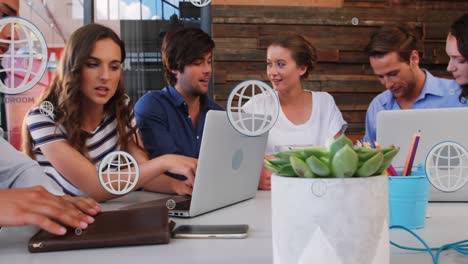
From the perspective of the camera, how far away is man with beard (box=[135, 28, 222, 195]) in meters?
2.15

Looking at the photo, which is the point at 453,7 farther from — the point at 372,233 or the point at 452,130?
the point at 372,233

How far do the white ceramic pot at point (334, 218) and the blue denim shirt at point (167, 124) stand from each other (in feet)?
4.87

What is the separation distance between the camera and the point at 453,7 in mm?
4133

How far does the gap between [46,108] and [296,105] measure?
1.10 m

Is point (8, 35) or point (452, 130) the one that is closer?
point (8, 35)

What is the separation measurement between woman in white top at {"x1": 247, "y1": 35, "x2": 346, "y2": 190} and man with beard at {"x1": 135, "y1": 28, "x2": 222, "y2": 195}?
0.35m

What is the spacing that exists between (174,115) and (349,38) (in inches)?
84.4

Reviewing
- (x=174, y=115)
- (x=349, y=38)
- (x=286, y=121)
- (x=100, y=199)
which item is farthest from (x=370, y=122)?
(x=100, y=199)

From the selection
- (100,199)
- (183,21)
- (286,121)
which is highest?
(183,21)

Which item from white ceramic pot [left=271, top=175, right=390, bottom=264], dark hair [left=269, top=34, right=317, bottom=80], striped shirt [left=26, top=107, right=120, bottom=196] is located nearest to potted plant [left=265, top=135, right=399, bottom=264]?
white ceramic pot [left=271, top=175, right=390, bottom=264]

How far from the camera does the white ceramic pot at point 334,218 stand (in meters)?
0.59

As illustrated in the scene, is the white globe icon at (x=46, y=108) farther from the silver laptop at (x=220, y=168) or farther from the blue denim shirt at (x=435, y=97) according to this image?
the blue denim shirt at (x=435, y=97)

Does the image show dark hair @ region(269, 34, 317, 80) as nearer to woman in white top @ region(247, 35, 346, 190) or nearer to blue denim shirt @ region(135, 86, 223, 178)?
woman in white top @ region(247, 35, 346, 190)

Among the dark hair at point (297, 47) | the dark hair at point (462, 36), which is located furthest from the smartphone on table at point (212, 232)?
the dark hair at point (462, 36)
